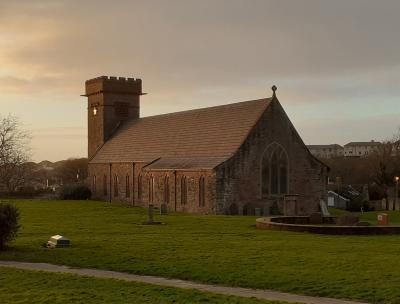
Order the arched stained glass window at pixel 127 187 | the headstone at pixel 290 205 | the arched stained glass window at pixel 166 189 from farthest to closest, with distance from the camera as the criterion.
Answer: the arched stained glass window at pixel 127 187 < the arched stained glass window at pixel 166 189 < the headstone at pixel 290 205

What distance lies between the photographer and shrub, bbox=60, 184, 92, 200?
223 feet

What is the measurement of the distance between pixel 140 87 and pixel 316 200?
30.7 meters

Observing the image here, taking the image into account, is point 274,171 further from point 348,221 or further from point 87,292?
point 87,292

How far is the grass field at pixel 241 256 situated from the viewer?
14.2 metres

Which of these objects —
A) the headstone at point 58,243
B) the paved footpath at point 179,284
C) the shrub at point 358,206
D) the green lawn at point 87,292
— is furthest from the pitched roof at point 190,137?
the green lawn at point 87,292

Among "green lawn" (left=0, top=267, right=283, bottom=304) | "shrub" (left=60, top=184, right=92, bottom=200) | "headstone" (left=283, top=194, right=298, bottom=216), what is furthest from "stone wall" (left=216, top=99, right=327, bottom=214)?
"green lawn" (left=0, top=267, right=283, bottom=304)

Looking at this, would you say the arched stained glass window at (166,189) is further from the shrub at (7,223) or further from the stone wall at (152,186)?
the shrub at (7,223)

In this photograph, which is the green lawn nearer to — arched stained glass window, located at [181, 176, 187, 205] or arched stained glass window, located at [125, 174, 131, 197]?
arched stained glass window, located at [181, 176, 187, 205]

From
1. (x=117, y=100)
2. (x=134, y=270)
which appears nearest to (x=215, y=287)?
(x=134, y=270)

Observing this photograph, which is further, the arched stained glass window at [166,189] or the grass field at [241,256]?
the arched stained glass window at [166,189]

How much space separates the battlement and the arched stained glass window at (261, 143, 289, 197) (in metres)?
28.7

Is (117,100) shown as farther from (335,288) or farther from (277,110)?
(335,288)

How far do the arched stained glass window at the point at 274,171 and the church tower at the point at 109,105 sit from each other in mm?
27743

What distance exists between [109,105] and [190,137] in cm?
2093
